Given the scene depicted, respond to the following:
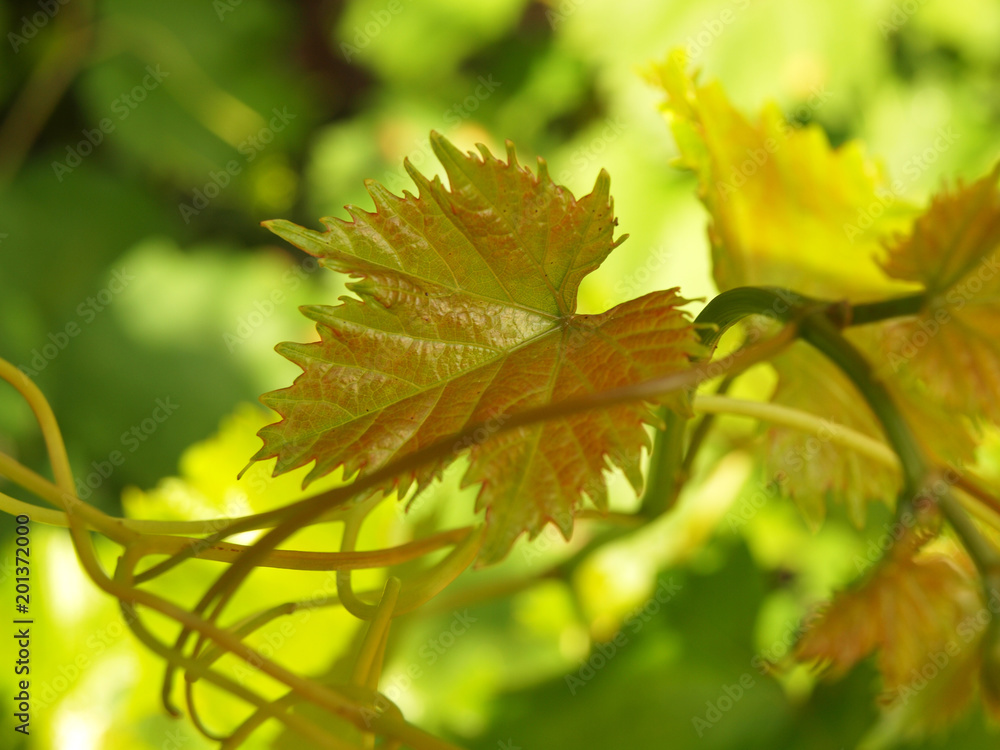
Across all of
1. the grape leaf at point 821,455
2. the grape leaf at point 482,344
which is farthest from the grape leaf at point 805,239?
the grape leaf at point 482,344

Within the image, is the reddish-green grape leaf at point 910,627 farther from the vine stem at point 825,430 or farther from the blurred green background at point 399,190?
the blurred green background at point 399,190

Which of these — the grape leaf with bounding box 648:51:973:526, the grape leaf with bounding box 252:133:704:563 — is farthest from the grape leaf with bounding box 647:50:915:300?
the grape leaf with bounding box 252:133:704:563

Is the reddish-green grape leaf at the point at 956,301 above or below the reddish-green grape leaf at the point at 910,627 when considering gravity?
above

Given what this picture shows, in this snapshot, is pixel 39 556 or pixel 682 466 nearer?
pixel 682 466

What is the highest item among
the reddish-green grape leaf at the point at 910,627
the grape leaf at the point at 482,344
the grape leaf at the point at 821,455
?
the grape leaf at the point at 482,344

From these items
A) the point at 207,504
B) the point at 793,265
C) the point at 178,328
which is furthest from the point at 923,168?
the point at 178,328

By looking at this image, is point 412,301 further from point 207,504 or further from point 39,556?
point 39,556

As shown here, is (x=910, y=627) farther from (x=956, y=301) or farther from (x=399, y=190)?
(x=399, y=190)
